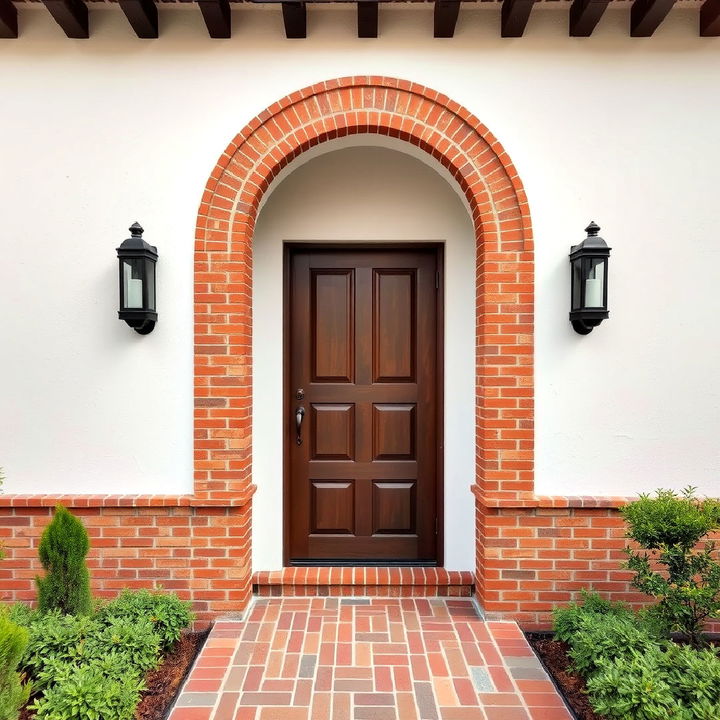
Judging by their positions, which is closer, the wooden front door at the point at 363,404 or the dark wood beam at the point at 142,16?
the dark wood beam at the point at 142,16

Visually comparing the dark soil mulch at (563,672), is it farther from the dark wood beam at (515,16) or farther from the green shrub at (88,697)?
the dark wood beam at (515,16)

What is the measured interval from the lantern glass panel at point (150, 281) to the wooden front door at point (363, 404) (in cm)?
96

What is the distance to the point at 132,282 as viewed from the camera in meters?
2.85

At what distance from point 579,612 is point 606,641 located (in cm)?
36

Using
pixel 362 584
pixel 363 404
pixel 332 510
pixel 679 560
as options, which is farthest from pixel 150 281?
pixel 679 560

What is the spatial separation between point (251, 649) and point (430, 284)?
8.40ft

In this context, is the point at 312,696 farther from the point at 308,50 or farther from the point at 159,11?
the point at 159,11

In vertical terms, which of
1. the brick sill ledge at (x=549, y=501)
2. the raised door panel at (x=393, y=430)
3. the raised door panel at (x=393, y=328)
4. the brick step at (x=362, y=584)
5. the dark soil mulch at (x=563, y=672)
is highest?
the raised door panel at (x=393, y=328)

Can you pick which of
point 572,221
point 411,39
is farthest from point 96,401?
point 572,221

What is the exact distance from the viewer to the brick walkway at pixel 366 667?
2.27 metres

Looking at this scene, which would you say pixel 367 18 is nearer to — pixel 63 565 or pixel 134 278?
pixel 134 278

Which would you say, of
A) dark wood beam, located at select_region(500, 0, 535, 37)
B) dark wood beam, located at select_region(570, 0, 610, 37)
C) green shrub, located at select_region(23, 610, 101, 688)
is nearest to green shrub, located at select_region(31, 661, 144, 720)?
green shrub, located at select_region(23, 610, 101, 688)

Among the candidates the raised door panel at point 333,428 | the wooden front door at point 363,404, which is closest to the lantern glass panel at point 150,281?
the wooden front door at point 363,404

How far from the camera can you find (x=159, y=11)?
9.82 feet
